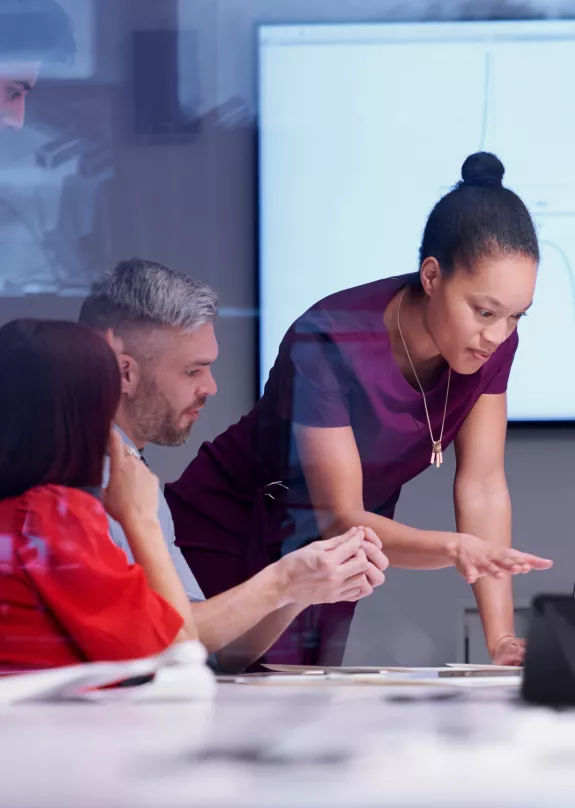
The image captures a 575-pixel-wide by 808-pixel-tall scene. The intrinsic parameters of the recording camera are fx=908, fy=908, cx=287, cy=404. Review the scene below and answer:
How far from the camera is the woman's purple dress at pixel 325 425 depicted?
3.99 ft

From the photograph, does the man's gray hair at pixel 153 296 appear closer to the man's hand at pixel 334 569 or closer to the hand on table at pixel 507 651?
the man's hand at pixel 334 569

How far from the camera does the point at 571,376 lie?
1267mm

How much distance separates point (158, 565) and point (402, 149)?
647mm

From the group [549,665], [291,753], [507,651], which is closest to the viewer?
[291,753]

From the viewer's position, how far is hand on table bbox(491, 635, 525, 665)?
116 cm

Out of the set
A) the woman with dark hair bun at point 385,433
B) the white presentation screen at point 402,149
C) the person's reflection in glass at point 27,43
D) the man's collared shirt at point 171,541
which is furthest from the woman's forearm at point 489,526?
the person's reflection in glass at point 27,43

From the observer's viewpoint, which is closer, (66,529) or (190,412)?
(66,529)

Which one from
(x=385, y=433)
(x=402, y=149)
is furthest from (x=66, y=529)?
(x=402, y=149)

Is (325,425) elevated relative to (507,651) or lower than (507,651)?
elevated

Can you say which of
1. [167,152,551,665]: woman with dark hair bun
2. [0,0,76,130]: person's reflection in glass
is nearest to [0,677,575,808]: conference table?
[167,152,551,665]: woman with dark hair bun

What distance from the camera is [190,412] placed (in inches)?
47.1

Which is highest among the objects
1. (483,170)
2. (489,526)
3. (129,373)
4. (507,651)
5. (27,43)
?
(27,43)

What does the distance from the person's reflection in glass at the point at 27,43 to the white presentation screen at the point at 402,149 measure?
271 mm

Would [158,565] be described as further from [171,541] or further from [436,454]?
[436,454]
